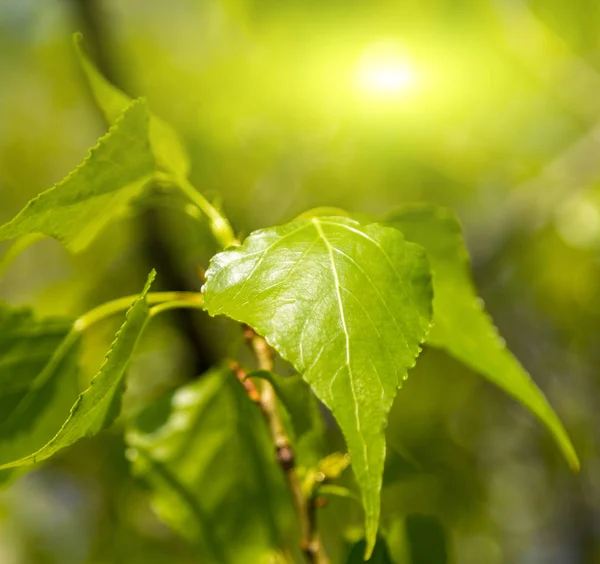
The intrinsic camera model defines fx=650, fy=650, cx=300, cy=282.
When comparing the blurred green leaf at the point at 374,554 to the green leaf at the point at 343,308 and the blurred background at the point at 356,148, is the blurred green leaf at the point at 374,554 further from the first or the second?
the blurred background at the point at 356,148

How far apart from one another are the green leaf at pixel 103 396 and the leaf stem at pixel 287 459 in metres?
0.09

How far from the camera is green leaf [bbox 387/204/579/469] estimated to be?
39cm

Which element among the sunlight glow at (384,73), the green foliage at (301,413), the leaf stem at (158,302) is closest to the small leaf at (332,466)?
the green foliage at (301,413)

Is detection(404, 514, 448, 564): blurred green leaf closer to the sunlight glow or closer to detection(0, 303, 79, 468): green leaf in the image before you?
detection(0, 303, 79, 468): green leaf

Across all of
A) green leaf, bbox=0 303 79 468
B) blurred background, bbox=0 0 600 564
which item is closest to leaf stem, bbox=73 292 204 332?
green leaf, bbox=0 303 79 468

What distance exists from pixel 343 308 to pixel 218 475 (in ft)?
0.81

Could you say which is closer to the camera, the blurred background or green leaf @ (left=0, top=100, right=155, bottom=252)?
green leaf @ (left=0, top=100, right=155, bottom=252)

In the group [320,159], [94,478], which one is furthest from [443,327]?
[94,478]

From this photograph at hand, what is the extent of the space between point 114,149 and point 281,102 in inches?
41.7

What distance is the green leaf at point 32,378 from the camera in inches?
15.8

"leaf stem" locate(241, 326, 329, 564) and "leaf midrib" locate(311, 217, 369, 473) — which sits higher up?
"leaf midrib" locate(311, 217, 369, 473)

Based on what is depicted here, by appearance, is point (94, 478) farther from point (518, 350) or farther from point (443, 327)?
point (443, 327)

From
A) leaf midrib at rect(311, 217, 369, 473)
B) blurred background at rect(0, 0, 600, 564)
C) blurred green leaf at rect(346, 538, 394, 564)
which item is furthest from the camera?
blurred background at rect(0, 0, 600, 564)

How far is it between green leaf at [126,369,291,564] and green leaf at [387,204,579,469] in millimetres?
151
